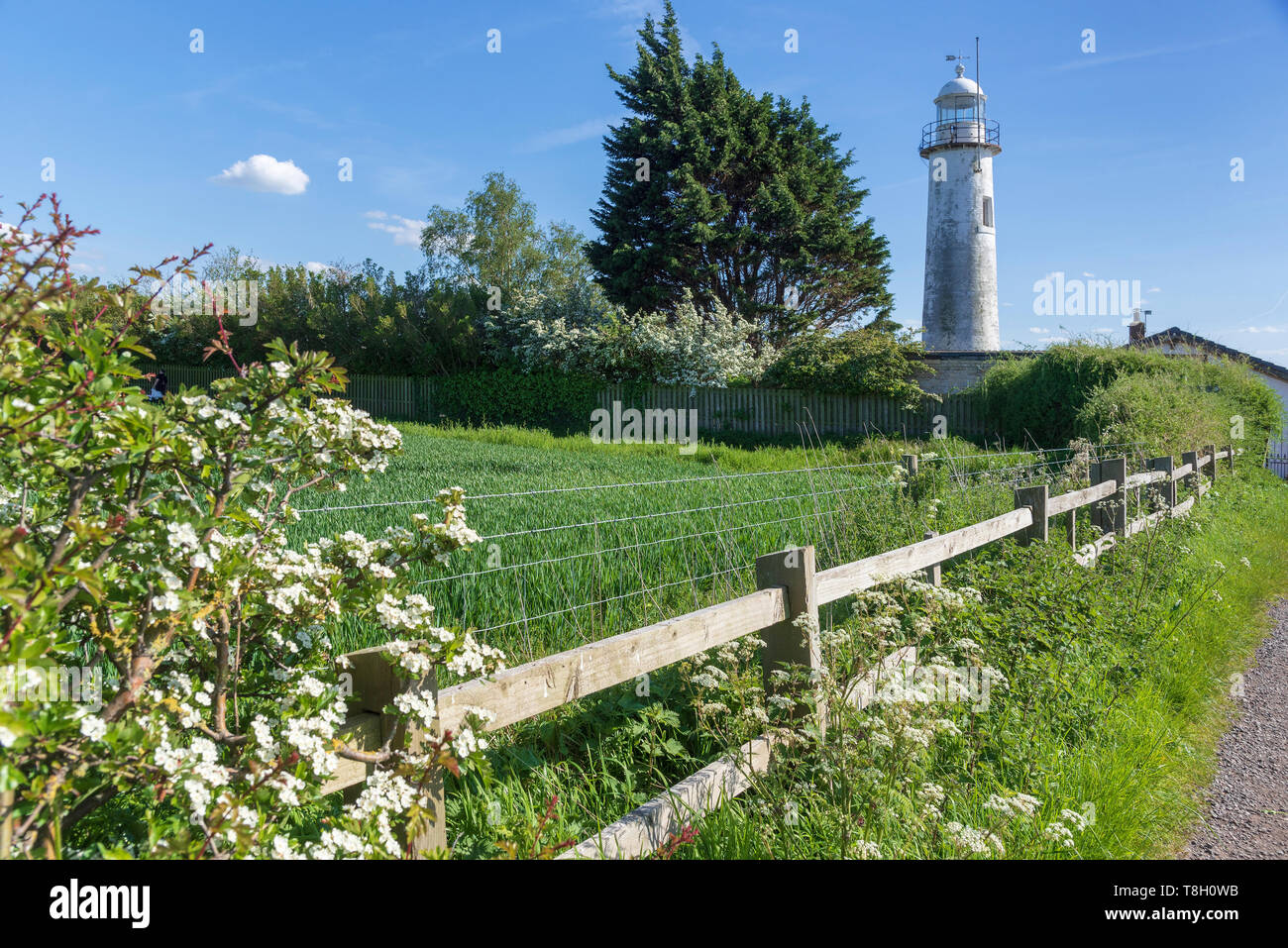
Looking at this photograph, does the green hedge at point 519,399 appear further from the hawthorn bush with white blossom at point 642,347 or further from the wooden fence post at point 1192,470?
the wooden fence post at point 1192,470

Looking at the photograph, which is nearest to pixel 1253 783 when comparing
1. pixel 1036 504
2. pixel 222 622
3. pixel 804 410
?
pixel 1036 504

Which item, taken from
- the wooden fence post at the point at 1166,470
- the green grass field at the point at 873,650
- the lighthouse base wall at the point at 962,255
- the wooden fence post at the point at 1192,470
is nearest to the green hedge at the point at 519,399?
the lighthouse base wall at the point at 962,255

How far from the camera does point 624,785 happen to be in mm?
3049

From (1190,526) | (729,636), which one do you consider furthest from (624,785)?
(1190,526)

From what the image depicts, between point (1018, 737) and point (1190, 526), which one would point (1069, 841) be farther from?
point (1190, 526)

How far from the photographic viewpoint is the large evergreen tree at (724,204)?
2795cm

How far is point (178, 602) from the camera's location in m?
1.55

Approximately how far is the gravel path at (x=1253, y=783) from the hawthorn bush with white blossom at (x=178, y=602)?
3.09m

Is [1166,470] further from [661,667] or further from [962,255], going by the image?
[962,255]

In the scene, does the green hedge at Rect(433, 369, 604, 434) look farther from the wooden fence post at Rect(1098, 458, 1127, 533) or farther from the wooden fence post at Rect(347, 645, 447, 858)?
the wooden fence post at Rect(347, 645, 447, 858)

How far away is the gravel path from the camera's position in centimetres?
312

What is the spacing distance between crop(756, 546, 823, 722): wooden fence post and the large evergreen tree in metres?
25.6

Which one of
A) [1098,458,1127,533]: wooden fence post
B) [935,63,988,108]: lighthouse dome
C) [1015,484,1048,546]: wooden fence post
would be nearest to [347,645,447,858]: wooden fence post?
[1015,484,1048,546]: wooden fence post
